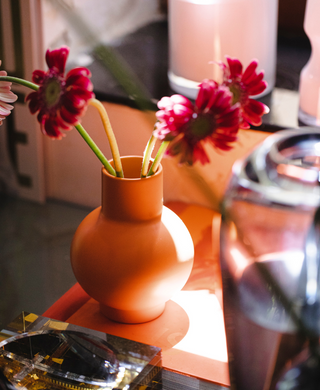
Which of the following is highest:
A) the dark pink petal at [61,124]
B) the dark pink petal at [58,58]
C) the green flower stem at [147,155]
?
the dark pink petal at [58,58]

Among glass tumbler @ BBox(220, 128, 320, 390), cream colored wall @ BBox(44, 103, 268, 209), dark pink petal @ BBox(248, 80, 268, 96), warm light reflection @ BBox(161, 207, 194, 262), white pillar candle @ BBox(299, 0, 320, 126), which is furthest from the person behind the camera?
cream colored wall @ BBox(44, 103, 268, 209)

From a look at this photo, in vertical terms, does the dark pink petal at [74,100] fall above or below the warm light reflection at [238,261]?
above

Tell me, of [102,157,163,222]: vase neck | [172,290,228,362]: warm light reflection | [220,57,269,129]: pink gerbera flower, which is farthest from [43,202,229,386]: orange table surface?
[220,57,269,129]: pink gerbera flower

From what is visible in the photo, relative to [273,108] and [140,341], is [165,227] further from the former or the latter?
[273,108]

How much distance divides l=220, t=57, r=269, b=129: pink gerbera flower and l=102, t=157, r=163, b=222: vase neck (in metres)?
0.11

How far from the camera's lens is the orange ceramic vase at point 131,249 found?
394 mm

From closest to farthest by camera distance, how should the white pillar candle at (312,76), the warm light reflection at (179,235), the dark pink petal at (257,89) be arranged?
the dark pink petal at (257,89)
the warm light reflection at (179,235)
the white pillar candle at (312,76)

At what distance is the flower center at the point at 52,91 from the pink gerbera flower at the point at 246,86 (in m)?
0.11

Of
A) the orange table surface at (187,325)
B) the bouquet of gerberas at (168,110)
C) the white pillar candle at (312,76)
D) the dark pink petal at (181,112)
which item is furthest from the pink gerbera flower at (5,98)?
the white pillar candle at (312,76)

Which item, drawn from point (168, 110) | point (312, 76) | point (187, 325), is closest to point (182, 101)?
point (168, 110)

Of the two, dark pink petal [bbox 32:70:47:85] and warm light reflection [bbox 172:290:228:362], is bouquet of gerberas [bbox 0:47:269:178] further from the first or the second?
warm light reflection [bbox 172:290:228:362]

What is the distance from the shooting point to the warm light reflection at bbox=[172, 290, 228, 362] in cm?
43

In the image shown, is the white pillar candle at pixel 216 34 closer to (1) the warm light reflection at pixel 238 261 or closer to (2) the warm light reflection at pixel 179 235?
(2) the warm light reflection at pixel 179 235

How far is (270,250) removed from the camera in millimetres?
256
